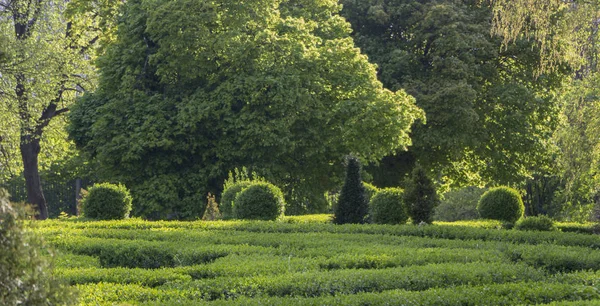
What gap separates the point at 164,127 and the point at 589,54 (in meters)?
13.6

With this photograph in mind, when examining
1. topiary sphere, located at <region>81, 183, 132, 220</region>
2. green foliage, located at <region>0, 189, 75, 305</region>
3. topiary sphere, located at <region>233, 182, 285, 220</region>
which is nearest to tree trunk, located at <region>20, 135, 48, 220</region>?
topiary sphere, located at <region>81, 183, 132, 220</region>

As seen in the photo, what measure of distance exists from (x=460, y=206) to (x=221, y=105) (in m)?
17.4

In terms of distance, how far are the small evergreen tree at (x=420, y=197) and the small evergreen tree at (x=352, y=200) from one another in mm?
1210

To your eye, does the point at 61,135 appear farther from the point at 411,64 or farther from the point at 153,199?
the point at 411,64

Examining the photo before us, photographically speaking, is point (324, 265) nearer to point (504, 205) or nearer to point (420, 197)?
point (420, 197)

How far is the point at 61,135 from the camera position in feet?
106

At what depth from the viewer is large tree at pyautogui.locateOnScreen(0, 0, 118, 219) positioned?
28312mm

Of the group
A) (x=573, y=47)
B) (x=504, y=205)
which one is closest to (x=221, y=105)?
(x=504, y=205)

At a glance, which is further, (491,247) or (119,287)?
(491,247)

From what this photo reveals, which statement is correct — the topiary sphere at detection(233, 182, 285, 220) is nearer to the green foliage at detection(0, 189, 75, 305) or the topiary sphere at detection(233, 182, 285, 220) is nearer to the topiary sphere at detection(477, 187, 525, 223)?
the topiary sphere at detection(477, 187, 525, 223)

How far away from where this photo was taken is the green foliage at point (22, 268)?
5754 millimetres

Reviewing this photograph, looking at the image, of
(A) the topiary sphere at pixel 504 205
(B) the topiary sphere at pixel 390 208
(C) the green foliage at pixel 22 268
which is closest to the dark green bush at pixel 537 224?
(A) the topiary sphere at pixel 504 205

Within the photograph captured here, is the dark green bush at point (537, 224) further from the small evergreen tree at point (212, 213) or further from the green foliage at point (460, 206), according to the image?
the green foliage at point (460, 206)

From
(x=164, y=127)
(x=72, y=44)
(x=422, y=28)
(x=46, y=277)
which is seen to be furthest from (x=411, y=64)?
(x=46, y=277)
